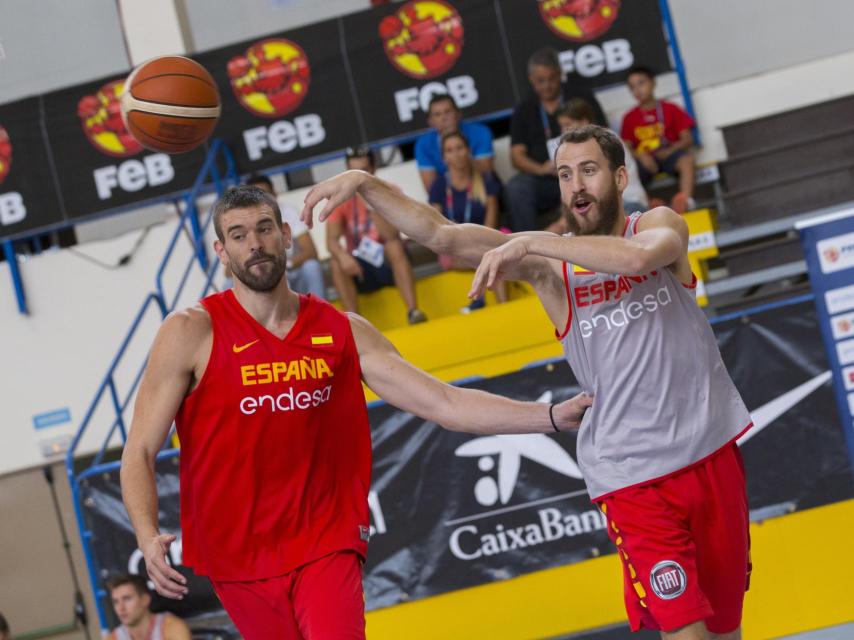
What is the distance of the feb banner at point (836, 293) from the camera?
5777mm

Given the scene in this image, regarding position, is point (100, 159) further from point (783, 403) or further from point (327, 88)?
point (783, 403)

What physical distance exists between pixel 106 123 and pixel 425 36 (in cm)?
298

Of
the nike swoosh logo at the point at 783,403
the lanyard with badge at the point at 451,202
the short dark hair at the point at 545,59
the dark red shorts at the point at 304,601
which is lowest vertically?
the nike swoosh logo at the point at 783,403

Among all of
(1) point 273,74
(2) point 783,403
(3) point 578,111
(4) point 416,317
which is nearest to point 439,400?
(2) point 783,403

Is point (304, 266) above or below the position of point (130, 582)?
above

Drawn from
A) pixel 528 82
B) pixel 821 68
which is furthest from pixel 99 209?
pixel 821 68

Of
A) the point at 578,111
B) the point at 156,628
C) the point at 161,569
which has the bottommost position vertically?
the point at 156,628

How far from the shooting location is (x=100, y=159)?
34.6 feet

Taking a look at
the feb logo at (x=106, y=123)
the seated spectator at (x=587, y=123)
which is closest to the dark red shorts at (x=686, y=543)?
the seated spectator at (x=587, y=123)

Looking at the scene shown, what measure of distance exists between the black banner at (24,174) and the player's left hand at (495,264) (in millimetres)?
7717

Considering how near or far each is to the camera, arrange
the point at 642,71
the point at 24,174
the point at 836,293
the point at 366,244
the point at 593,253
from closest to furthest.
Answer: the point at 593,253
the point at 836,293
the point at 366,244
the point at 642,71
the point at 24,174

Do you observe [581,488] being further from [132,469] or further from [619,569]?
[132,469]

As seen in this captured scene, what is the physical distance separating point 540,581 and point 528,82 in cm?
487

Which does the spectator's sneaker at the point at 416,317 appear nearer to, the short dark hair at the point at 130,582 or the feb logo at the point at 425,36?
the feb logo at the point at 425,36
